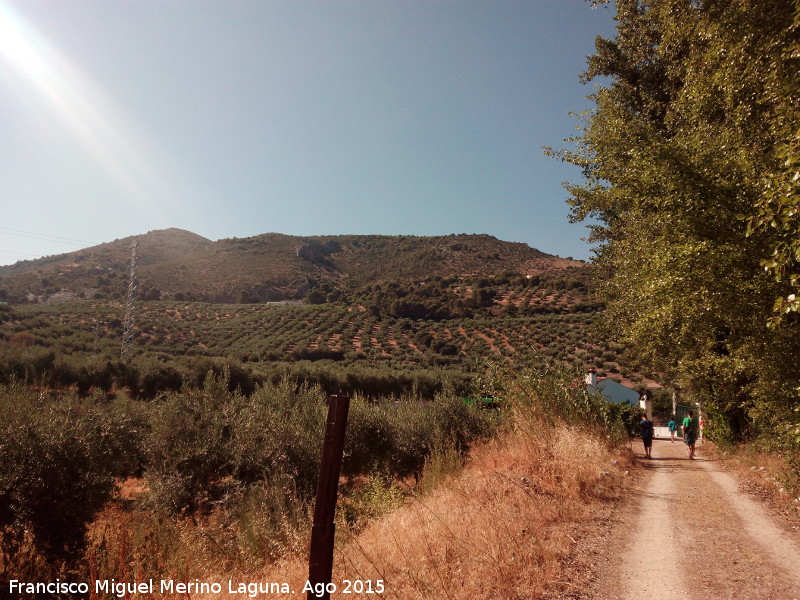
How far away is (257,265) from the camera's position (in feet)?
273

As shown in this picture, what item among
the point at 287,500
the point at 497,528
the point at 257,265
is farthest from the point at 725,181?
the point at 257,265

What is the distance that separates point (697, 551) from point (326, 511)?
17.4 ft

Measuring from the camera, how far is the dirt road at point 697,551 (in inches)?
186

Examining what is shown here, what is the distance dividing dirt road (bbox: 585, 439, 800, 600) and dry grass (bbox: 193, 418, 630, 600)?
0.52m

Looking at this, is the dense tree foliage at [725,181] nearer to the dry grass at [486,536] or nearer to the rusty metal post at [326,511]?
the dry grass at [486,536]

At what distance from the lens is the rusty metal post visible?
2.99 metres

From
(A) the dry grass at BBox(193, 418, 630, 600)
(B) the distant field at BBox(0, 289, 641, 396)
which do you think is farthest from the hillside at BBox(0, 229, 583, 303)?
(A) the dry grass at BBox(193, 418, 630, 600)

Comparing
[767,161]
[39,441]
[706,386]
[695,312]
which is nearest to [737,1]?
[767,161]

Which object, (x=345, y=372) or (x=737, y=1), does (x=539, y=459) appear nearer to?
(x=737, y=1)

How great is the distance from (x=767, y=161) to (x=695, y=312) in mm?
2498

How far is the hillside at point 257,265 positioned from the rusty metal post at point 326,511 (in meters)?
67.4

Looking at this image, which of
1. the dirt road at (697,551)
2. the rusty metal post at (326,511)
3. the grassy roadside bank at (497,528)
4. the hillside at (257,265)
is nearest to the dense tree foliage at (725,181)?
the dirt road at (697,551)

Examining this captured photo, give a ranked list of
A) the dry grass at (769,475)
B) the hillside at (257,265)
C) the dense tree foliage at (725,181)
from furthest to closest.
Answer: the hillside at (257,265)
the dry grass at (769,475)
the dense tree foliage at (725,181)

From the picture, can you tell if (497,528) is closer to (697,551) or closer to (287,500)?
(697,551)
